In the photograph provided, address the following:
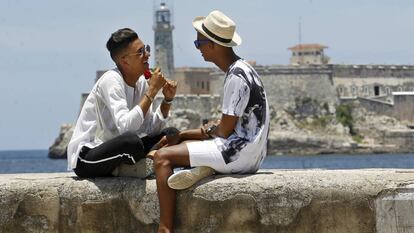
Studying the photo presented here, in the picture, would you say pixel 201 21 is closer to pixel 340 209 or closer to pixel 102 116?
pixel 102 116

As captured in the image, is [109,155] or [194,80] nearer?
[109,155]

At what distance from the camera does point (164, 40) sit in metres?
87.1

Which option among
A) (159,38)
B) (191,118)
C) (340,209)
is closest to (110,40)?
(340,209)

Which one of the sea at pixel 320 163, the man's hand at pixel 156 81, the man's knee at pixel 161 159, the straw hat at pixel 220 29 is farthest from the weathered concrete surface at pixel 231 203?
the sea at pixel 320 163

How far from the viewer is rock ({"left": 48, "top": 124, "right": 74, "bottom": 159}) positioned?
276 feet

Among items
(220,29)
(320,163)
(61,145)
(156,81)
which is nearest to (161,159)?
(156,81)

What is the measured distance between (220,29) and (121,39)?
0.51 meters

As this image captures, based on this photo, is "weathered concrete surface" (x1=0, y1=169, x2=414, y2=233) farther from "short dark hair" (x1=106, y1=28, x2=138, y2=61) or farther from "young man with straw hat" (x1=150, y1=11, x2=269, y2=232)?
"short dark hair" (x1=106, y1=28, x2=138, y2=61)

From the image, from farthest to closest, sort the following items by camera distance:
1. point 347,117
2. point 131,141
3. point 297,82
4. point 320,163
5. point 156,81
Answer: point 297,82 < point 347,117 < point 320,163 < point 156,81 < point 131,141

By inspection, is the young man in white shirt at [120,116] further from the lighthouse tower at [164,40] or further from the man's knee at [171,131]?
the lighthouse tower at [164,40]

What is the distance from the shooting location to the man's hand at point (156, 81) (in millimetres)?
5070

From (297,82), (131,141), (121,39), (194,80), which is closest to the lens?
(131,141)

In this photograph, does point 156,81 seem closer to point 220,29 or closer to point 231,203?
point 220,29

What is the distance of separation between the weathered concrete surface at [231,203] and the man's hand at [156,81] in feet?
1.48
